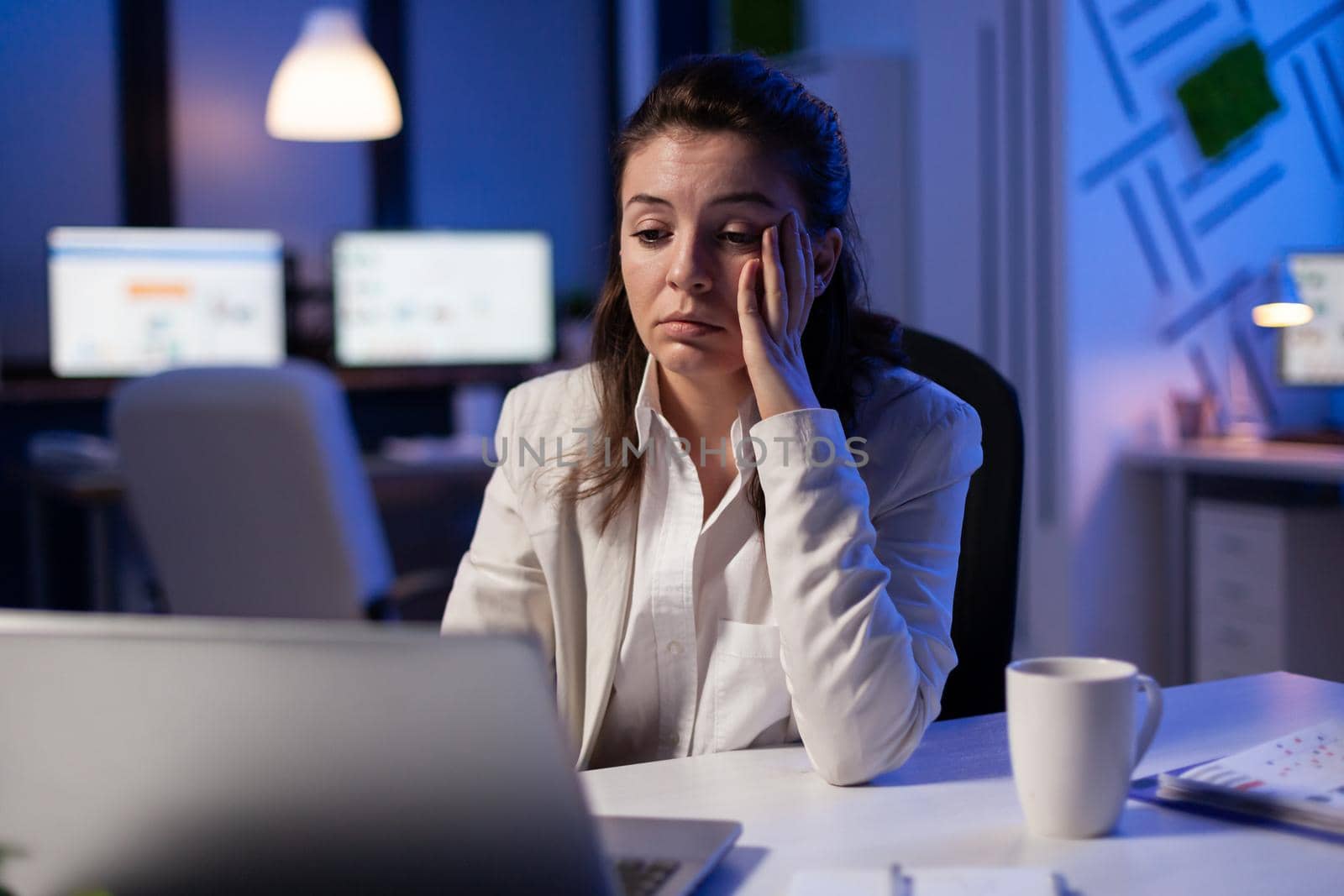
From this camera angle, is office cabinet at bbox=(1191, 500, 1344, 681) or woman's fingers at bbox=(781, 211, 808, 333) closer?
woman's fingers at bbox=(781, 211, 808, 333)

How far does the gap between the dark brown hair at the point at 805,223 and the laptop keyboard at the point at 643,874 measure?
21.9 inches

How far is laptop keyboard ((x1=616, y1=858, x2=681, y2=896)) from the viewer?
0.77 meters

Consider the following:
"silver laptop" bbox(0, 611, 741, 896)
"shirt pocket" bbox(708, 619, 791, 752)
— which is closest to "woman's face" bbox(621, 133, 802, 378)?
"shirt pocket" bbox(708, 619, 791, 752)

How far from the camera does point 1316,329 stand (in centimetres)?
354

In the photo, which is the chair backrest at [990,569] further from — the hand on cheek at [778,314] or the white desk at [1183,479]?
the white desk at [1183,479]

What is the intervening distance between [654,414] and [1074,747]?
63 cm

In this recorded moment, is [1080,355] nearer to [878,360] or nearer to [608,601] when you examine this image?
[878,360]

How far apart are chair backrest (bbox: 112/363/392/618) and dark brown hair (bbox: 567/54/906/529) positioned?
0.97 metres

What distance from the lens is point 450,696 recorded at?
1.88 ft

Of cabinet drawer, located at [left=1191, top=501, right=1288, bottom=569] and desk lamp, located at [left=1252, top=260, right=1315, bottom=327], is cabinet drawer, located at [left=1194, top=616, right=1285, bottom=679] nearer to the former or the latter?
cabinet drawer, located at [left=1191, top=501, right=1288, bottom=569]

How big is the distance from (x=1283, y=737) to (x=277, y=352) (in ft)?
9.75

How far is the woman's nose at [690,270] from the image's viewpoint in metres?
1.29

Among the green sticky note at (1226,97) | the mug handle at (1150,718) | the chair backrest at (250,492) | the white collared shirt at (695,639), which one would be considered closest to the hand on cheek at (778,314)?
the white collared shirt at (695,639)

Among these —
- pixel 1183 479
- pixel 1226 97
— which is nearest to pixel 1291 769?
pixel 1183 479
